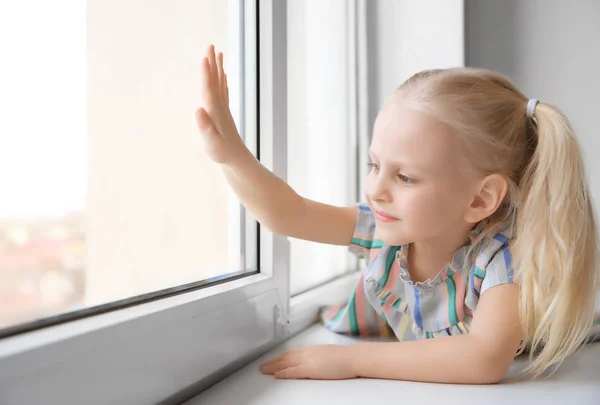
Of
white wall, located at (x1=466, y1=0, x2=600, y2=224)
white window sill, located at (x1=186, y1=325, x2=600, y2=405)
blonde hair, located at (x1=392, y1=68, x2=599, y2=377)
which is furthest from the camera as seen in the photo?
white wall, located at (x1=466, y1=0, x2=600, y2=224)

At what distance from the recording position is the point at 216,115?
726mm

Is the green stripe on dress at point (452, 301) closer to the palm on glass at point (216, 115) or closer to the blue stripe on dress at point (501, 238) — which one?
the blue stripe on dress at point (501, 238)

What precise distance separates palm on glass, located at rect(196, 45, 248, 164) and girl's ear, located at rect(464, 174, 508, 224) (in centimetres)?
34

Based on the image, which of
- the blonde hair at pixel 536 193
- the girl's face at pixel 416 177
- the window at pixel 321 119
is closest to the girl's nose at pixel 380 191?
the girl's face at pixel 416 177

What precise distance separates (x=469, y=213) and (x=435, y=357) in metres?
0.22

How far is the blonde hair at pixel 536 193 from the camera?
2.47 feet

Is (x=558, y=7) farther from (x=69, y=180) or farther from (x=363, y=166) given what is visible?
(x=69, y=180)

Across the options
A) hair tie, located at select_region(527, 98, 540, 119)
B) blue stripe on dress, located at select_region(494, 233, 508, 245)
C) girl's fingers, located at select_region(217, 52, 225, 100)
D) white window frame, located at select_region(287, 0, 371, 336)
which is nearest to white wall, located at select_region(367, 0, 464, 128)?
white window frame, located at select_region(287, 0, 371, 336)

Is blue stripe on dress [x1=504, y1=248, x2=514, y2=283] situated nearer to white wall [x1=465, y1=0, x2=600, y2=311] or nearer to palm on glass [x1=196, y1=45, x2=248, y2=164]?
palm on glass [x1=196, y1=45, x2=248, y2=164]

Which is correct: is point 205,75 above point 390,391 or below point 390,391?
above

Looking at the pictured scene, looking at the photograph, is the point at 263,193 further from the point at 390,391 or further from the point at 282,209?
the point at 390,391

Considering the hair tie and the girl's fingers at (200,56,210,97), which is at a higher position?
the girl's fingers at (200,56,210,97)

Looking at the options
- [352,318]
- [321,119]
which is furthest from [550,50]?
[352,318]

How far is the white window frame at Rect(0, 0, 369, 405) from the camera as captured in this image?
46 centimetres
